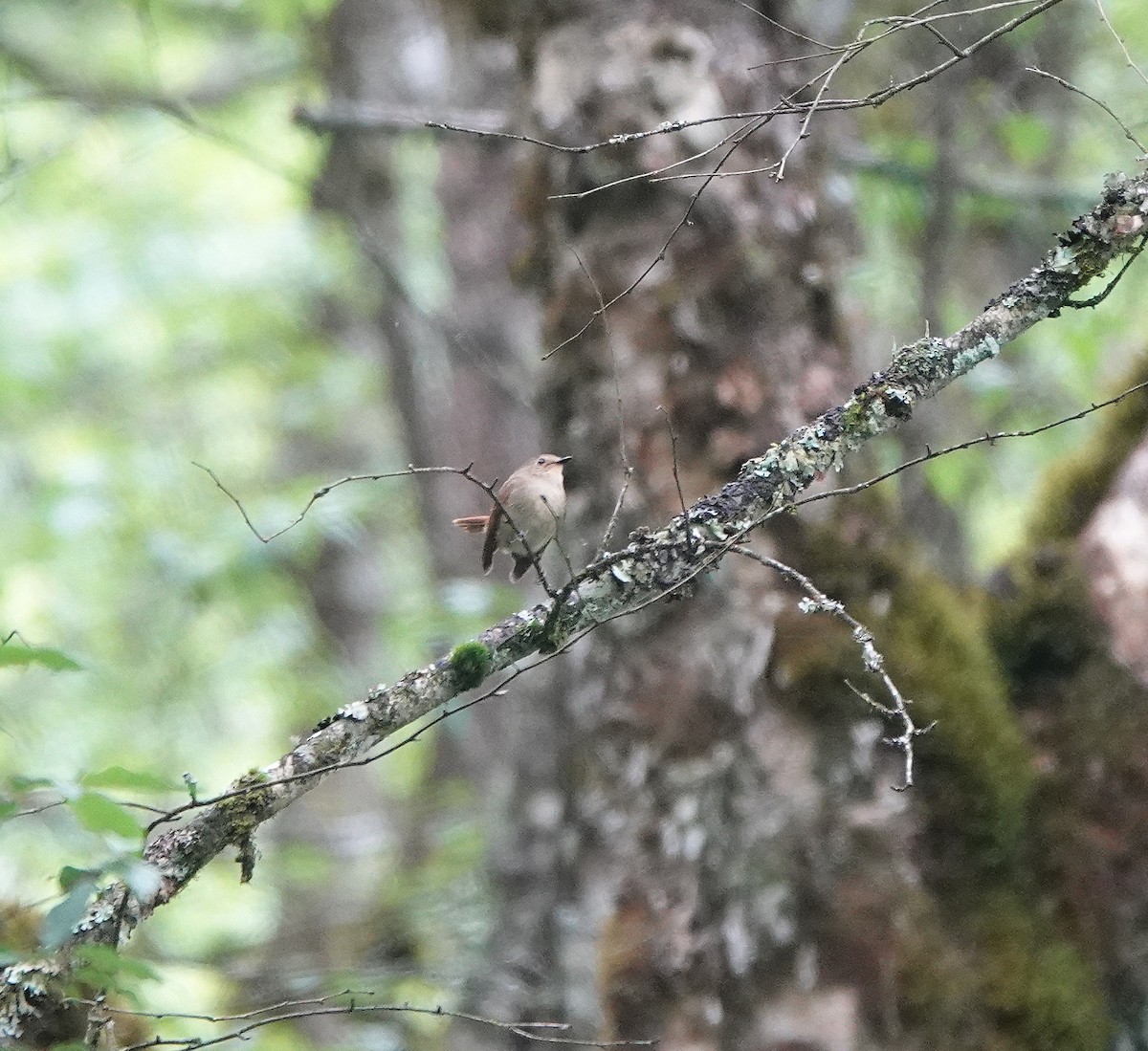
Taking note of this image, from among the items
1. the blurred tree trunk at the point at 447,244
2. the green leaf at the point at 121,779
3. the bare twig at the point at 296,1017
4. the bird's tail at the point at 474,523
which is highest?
the blurred tree trunk at the point at 447,244

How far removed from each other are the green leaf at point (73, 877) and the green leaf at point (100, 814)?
3.0 inches

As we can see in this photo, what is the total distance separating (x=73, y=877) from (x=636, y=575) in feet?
2.98

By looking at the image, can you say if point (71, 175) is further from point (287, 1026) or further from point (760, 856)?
point (760, 856)

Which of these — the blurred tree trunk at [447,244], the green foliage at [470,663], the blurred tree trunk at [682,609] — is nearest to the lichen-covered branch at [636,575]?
the green foliage at [470,663]

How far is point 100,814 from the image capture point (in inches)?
55.6

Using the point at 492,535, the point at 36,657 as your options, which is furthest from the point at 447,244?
the point at 36,657

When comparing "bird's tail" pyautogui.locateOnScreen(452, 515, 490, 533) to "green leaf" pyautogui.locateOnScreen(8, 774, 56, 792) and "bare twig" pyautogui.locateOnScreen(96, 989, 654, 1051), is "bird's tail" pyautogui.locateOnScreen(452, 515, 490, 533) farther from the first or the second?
"green leaf" pyautogui.locateOnScreen(8, 774, 56, 792)

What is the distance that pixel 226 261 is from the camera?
7914mm

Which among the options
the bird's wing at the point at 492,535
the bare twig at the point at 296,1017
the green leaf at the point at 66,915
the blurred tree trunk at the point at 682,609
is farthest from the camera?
the blurred tree trunk at the point at 682,609

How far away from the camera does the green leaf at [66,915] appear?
1.41m

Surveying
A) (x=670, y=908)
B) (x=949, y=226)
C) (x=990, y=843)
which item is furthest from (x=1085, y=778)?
(x=949, y=226)

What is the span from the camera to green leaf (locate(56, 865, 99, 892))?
1467 mm

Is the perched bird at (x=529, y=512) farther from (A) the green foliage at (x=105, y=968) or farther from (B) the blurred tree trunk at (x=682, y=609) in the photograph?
(A) the green foliage at (x=105, y=968)

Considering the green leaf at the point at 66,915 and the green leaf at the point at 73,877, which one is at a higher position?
the green leaf at the point at 73,877
